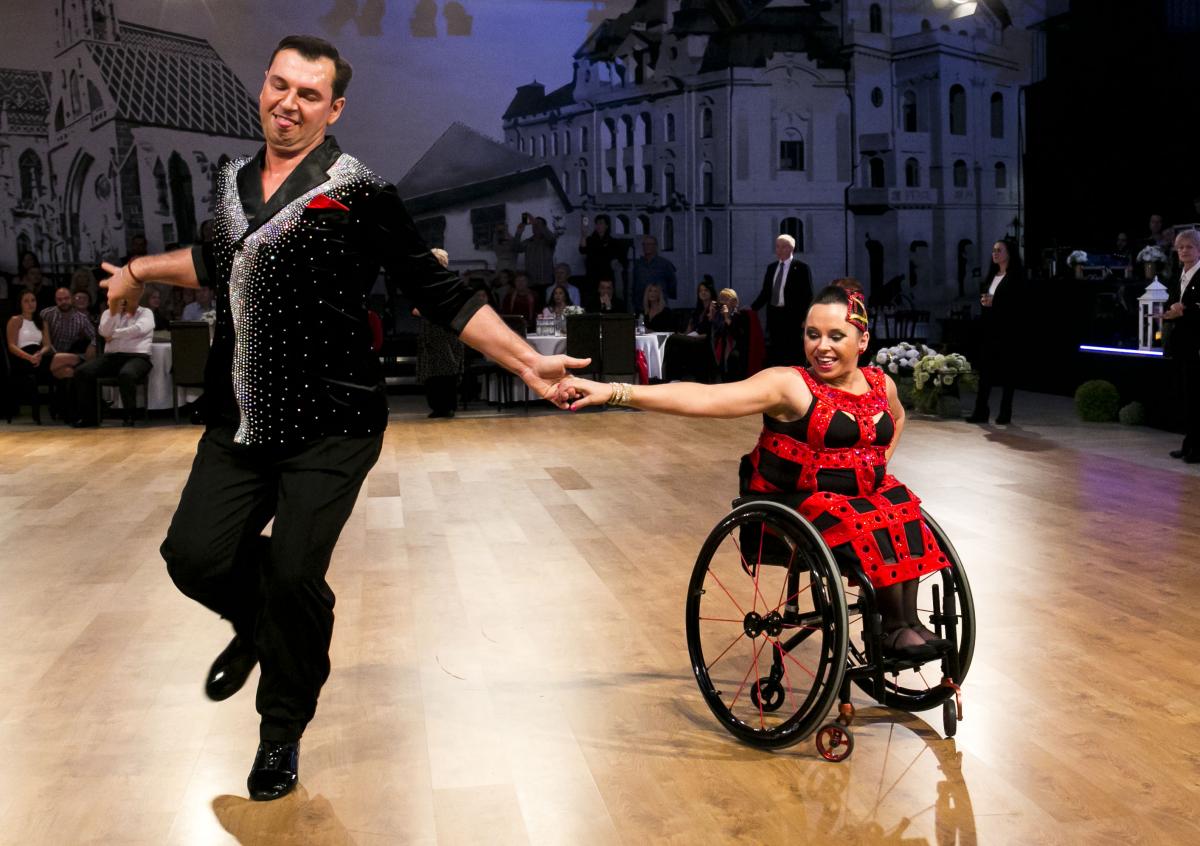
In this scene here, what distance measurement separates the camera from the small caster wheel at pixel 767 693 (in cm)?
277

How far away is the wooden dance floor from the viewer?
2268mm

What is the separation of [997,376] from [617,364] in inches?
159

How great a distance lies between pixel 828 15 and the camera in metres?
14.7

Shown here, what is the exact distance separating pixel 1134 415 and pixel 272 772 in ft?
24.1

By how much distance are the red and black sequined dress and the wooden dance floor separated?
410 mm

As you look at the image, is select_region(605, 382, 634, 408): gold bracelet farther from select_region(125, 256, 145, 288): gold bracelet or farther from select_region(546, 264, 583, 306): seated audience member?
select_region(546, 264, 583, 306): seated audience member

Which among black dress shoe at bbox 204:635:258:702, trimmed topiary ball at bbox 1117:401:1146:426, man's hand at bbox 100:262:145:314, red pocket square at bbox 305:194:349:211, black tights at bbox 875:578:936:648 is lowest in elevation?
trimmed topiary ball at bbox 1117:401:1146:426

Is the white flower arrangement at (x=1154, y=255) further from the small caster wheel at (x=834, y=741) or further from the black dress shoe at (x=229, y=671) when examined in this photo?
the black dress shoe at (x=229, y=671)

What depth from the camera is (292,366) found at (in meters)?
2.25

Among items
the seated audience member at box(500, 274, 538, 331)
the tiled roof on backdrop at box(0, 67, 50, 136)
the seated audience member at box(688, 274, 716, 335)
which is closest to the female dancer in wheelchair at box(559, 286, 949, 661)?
the seated audience member at box(688, 274, 716, 335)

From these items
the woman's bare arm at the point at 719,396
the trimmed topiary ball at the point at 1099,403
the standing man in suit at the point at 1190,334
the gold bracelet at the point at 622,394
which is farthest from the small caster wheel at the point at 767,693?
the trimmed topiary ball at the point at 1099,403

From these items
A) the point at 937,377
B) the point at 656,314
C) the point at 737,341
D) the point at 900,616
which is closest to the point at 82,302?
the point at 656,314

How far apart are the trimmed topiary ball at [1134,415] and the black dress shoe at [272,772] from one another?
287 inches

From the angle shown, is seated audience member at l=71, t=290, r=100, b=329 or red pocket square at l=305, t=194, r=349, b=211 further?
seated audience member at l=71, t=290, r=100, b=329
